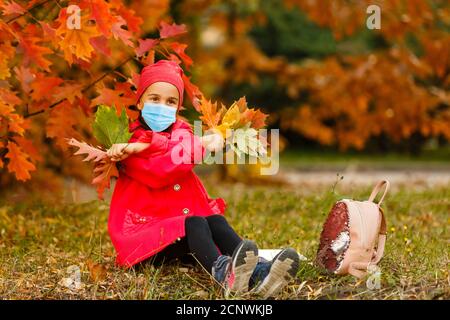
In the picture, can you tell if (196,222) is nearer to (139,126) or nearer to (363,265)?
(139,126)

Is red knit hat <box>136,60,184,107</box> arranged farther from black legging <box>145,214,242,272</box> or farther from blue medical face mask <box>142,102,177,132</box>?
black legging <box>145,214,242,272</box>

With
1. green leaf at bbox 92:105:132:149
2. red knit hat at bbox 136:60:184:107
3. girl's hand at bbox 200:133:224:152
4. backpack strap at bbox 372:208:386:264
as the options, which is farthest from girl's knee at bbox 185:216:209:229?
backpack strap at bbox 372:208:386:264

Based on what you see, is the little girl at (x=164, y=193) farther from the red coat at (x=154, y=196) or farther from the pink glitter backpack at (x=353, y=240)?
the pink glitter backpack at (x=353, y=240)

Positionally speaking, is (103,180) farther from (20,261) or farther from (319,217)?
(319,217)

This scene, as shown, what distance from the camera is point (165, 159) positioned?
3488 millimetres

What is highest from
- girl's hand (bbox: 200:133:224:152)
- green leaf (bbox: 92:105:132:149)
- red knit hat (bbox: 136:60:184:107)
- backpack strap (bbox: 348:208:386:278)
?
red knit hat (bbox: 136:60:184:107)

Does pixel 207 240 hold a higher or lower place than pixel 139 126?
Answer: lower

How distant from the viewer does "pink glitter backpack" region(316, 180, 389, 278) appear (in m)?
3.31

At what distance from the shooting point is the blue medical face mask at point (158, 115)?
357 cm

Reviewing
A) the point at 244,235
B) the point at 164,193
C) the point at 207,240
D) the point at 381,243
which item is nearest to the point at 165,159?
the point at 164,193

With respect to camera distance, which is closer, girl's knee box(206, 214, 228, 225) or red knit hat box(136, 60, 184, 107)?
girl's knee box(206, 214, 228, 225)

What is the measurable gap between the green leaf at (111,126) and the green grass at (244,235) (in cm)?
57

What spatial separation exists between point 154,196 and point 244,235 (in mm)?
1100
